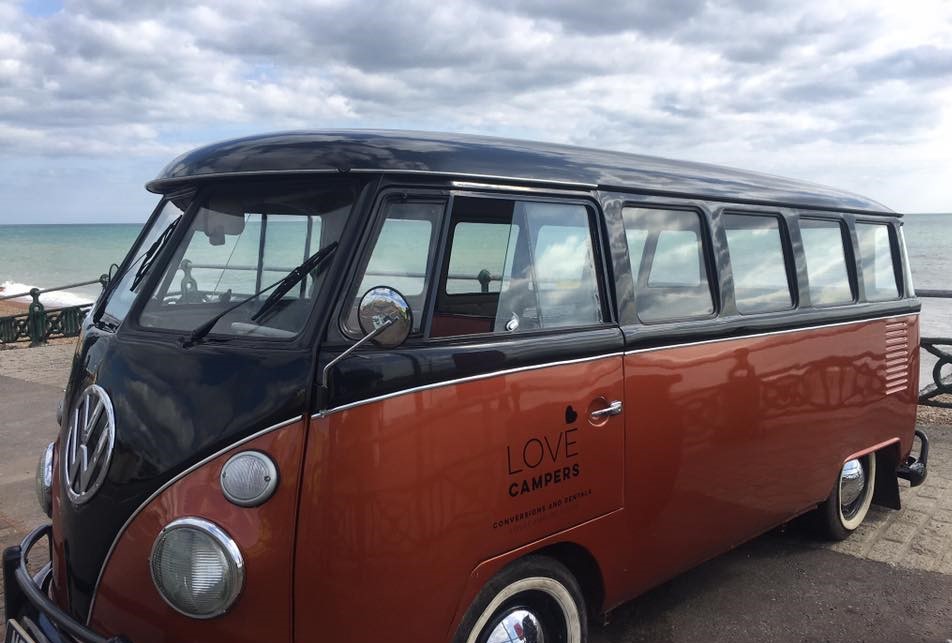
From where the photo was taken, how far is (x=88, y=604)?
2799 mm

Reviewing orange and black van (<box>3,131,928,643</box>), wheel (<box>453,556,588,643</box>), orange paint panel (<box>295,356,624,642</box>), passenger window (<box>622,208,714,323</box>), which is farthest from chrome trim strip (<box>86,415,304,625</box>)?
passenger window (<box>622,208,714,323</box>)

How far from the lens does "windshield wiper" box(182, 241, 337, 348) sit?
9.22 feet

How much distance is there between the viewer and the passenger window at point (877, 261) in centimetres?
540

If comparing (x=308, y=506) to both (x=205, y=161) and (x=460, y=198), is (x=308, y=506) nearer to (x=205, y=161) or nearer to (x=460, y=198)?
(x=460, y=198)

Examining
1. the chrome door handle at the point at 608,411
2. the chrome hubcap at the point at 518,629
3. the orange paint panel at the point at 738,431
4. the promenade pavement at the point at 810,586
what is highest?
the chrome door handle at the point at 608,411

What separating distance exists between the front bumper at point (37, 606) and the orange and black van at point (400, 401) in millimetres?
13

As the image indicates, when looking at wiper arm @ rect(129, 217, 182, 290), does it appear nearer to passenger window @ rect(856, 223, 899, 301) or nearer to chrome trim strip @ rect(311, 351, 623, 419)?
chrome trim strip @ rect(311, 351, 623, 419)

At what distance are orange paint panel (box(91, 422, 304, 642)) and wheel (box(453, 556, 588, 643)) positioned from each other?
731 millimetres

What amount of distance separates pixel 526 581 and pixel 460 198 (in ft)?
4.92

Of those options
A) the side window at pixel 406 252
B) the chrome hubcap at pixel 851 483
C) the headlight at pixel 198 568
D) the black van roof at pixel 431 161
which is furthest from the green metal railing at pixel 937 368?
the headlight at pixel 198 568

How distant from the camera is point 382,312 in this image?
252 cm

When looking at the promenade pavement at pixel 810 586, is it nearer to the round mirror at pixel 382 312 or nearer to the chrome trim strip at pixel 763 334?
the chrome trim strip at pixel 763 334

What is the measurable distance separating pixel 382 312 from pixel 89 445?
1.27m

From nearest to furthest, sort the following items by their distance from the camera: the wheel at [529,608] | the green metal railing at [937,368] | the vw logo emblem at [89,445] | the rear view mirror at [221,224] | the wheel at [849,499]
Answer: the vw logo emblem at [89,445] → the wheel at [529,608] → the rear view mirror at [221,224] → the wheel at [849,499] → the green metal railing at [937,368]
